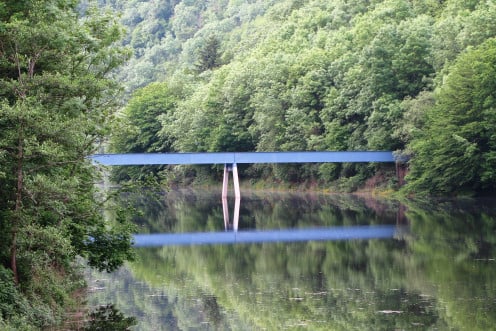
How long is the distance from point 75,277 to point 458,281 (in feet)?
33.4

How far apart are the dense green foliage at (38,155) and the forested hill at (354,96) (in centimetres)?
3978

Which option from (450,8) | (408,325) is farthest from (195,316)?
(450,8)

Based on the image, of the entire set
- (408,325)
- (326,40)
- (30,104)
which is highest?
(326,40)

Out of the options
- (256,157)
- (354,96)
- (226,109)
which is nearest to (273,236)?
(256,157)

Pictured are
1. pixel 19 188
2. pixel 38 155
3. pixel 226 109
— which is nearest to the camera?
pixel 19 188

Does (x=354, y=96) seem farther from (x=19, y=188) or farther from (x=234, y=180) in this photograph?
(x=19, y=188)

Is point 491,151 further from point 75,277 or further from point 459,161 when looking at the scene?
point 75,277

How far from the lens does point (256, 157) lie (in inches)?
2766

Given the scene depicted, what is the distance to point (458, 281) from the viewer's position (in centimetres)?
2734

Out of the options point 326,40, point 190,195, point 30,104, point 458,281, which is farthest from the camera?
point 326,40

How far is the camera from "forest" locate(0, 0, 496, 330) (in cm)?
1983

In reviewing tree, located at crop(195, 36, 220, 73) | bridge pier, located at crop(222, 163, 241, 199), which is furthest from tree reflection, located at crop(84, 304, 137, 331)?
tree, located at crop(195, 36, 220, 73)

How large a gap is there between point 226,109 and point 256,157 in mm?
21540

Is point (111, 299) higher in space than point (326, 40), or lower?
lower
